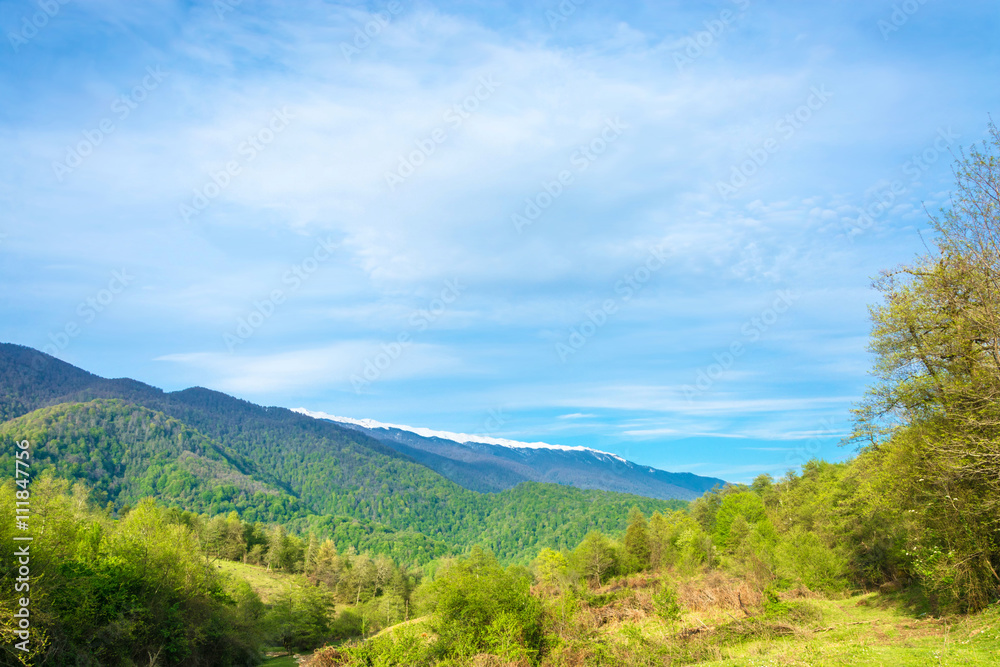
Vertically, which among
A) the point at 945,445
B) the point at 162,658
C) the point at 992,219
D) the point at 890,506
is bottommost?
the point at 162,658

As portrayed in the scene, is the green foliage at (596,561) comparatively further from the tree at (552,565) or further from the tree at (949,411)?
the tree at (949,411)

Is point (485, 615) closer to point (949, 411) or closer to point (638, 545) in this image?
point (949, 411)

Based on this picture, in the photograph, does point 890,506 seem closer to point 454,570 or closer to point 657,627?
point 657,627

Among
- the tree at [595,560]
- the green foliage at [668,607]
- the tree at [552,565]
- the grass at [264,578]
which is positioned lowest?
the grass at [264,578]

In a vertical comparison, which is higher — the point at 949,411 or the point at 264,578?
the point at 949,411

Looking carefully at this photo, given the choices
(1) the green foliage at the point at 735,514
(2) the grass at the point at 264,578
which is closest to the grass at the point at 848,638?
(1) the green foliage at the point at 735,514

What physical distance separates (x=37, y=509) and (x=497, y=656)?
1238 inches

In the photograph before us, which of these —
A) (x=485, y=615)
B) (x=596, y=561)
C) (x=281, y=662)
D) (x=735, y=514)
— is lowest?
(x=281, y=662)

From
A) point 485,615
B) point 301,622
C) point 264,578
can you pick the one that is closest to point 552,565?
point 301,622

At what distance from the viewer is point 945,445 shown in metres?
17.4

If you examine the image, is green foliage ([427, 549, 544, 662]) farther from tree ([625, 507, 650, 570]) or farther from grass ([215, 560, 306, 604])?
tree ([625, 507, 650, 570])

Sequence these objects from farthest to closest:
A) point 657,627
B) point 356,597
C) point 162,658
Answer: point 356,597 → point 162,658 → point 657,627

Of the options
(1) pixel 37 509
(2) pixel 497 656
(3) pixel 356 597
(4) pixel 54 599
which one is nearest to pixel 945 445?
(2) pixel 497 656

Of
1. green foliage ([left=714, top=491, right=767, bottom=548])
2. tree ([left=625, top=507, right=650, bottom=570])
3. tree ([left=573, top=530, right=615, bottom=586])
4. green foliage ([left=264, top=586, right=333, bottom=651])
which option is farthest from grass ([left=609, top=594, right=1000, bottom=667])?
tree ([left=573, top=530, right=615, bottom=586])
